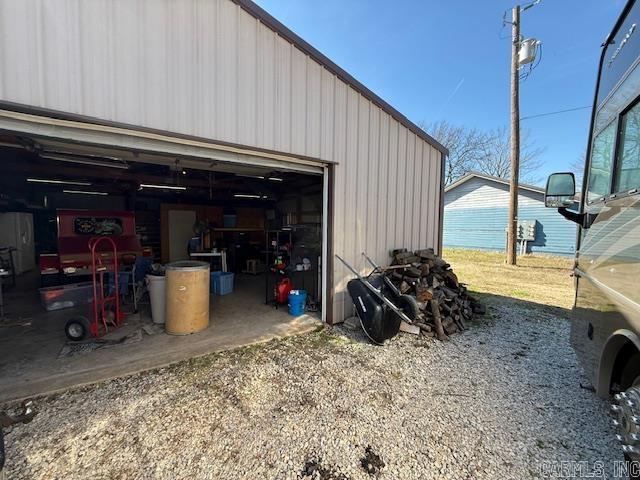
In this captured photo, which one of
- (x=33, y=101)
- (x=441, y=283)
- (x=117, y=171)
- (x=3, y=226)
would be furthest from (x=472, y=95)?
(x=3, y=226)

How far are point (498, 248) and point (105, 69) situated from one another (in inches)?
638

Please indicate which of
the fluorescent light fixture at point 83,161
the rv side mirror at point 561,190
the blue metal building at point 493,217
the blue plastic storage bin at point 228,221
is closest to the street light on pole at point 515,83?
the blue metal building at point 493,217

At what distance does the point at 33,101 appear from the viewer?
221cm

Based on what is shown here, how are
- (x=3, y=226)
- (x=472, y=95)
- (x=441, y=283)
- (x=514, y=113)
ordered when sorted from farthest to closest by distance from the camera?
1. (x=472, y=95)
2. (x=514, y=113)
3. (x=3, y=226)
4. (x=441, y=283)

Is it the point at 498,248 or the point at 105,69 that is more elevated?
the point at 105,69

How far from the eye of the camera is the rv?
139cm

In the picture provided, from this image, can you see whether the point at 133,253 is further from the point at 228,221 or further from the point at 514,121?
the point at 514,121

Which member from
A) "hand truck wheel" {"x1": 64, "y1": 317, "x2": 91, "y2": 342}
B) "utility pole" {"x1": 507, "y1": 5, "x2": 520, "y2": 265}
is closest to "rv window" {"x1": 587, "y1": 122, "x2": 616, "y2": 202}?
"hand truck wheel" {"x1": 64, "y1": 317, "x2": 91, "y2": 342}

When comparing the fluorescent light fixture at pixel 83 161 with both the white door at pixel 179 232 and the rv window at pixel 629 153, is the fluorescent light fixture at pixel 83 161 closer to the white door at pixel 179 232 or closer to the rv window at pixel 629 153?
the white door at pixel 179 232

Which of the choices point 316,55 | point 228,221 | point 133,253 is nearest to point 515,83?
point 316,55

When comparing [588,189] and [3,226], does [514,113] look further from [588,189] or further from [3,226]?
[3,226]

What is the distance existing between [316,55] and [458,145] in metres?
23.2

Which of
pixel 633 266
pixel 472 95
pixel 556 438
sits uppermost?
pixel 472 95

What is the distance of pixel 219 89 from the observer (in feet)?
10.1
